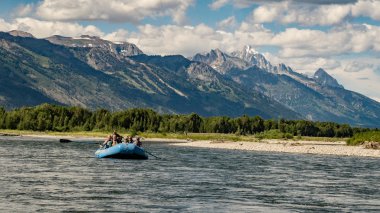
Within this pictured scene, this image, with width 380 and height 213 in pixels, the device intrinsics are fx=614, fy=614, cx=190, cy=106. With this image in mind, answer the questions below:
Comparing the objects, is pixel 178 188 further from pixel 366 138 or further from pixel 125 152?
pixel 366 138

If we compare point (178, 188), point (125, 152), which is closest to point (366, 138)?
point (125, 152)

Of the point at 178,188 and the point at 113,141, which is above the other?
the point at 113,141

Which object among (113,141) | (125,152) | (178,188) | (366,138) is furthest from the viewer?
(366,138)

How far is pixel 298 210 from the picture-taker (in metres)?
44.3

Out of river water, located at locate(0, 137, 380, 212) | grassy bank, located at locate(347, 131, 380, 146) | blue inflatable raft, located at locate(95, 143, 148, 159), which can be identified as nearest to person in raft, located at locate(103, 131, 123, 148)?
blue inflatable raft, located at locate(95, 143, 148, 159)

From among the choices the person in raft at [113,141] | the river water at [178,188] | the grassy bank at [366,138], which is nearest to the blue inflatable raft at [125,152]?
the person in raft at [113,141]

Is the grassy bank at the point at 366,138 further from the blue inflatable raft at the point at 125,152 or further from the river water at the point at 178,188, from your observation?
the blue inflatable raft at the point at 125,152

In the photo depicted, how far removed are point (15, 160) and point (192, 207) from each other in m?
45.2

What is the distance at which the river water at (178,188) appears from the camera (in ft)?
146

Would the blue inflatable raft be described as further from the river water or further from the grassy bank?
Answer: the grassy bank

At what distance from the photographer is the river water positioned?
146 ft

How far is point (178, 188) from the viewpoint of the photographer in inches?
2174

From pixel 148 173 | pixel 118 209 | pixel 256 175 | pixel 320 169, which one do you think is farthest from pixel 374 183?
pixel 118 209

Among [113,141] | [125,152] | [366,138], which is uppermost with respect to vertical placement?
[366,138]
